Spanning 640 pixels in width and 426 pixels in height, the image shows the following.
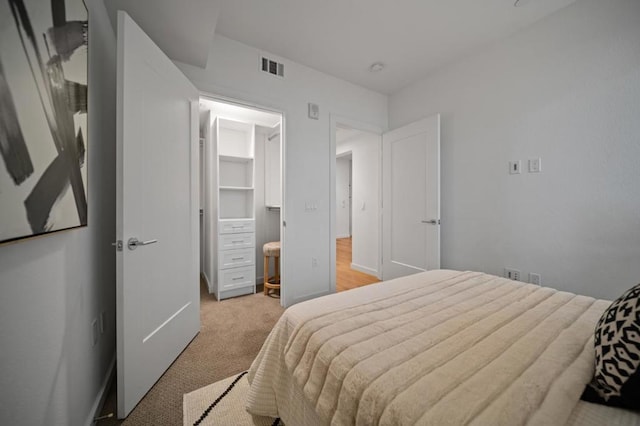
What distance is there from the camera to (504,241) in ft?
7.61

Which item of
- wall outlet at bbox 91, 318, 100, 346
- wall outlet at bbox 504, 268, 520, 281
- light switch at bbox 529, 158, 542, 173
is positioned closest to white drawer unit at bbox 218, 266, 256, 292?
wall outlet at bbox 91, 318, 100, 346

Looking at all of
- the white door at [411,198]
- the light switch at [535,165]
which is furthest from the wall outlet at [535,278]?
the light switch at [535,165]

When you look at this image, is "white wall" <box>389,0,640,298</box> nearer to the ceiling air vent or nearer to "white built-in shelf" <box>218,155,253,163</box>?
the ceiling air vent

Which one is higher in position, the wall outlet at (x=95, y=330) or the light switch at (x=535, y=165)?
the light switch at (x=535, y=165)

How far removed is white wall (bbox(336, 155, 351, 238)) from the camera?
24.7 ft

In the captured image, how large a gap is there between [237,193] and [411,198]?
2.44 metres

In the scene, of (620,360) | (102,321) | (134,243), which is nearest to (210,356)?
(102,321)

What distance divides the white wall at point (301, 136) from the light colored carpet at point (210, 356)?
47 centimetres

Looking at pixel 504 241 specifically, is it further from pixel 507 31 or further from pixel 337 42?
pixel 337 42

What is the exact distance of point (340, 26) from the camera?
2127mm

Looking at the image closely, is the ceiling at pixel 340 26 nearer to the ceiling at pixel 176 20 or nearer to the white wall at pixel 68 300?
the ceiling at pixel 176 20

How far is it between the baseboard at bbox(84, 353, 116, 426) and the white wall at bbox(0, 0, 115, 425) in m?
0.02

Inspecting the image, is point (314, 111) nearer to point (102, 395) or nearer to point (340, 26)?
point (340, 26)

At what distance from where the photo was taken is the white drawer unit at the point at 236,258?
9.22 ft
